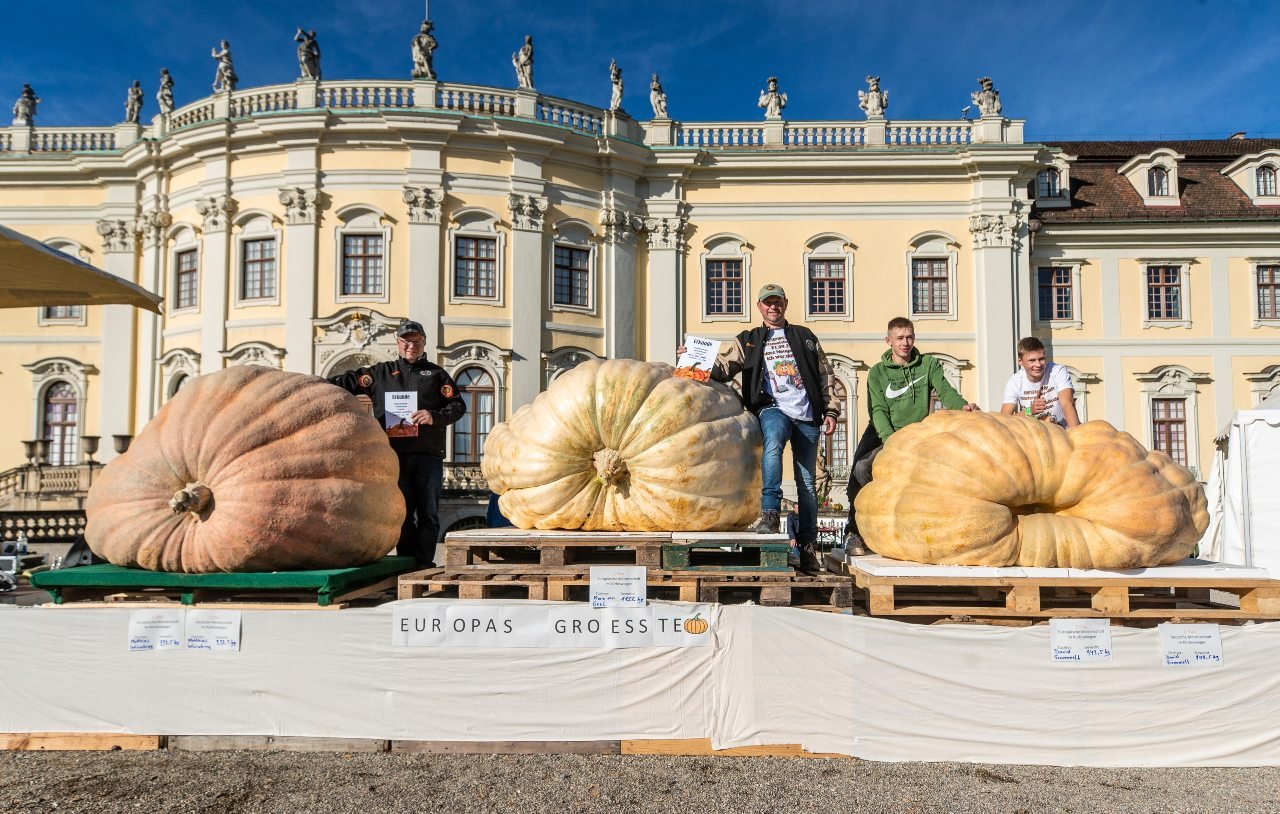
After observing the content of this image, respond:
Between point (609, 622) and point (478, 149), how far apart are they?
Answer: 16993mm

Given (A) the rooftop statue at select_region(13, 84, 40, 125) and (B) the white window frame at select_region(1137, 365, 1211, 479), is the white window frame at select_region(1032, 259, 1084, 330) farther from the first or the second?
(A) the rooftop statue at select_region(13, 84, 40, 125)

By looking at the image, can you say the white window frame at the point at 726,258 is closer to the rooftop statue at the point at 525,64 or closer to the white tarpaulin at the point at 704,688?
the rooftop statue at the point at 525,64

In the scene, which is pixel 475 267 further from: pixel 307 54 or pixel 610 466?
pixel 610 466

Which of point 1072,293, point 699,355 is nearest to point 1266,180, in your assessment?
point 1072,293

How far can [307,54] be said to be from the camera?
61.8 ft

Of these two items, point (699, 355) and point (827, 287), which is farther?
point (827, 287)

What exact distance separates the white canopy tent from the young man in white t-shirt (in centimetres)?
720

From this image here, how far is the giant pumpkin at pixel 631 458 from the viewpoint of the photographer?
150 inches

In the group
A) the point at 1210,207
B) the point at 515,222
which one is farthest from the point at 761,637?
the point at 1210,207

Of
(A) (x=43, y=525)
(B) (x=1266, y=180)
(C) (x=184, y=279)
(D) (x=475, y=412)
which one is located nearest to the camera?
(A) (x=43, y=525)

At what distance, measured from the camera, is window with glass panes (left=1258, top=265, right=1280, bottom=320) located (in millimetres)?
20766

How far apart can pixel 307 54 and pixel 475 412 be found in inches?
393

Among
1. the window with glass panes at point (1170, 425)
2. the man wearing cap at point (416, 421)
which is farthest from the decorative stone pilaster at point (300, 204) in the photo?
the window with glass panes at point (1170, 425)

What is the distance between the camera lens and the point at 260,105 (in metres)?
18.5
